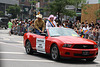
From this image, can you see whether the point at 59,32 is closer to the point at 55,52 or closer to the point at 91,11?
the point at 55,52

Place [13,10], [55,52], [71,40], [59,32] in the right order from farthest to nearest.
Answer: [13,10] → [59,32] → [55,52] → [71,40]

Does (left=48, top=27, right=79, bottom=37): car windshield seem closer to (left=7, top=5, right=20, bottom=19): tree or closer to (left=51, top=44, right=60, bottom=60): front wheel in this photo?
(left=51, top=44, right=60, bottom=60): front wheel

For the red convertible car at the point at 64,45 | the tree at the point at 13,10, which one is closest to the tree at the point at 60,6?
the red convertible car at the point at 64,45

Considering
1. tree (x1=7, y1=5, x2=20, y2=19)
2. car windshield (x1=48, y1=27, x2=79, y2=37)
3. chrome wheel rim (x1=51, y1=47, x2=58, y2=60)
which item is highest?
tree (x1=7, y1=5, x2=20, y2=19)

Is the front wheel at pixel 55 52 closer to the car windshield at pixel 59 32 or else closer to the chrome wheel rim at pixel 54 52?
the chrome wheel rim at pixel 54 52

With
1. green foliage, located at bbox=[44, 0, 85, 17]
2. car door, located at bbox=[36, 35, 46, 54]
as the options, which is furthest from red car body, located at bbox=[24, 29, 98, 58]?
green foliage, located at bbox=[44, 0, 85, 17]

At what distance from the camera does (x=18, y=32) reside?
3158 cm

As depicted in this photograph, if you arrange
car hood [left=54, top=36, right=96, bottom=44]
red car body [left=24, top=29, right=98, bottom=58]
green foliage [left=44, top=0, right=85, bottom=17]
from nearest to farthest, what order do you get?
red car body [left=24, top=29, right=98, bottom=58]
car hood [left=54, top=36, right=96, bottom=44]
green foliage [left=44, top=0, right=85, bottom=17]

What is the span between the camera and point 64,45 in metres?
9.95

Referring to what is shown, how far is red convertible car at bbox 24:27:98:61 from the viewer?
9.91 meters

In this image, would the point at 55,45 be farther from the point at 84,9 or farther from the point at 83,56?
the point at 84,9

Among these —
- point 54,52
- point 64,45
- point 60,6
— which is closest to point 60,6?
point 60,6

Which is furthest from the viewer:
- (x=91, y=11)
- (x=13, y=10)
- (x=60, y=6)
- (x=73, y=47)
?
(x=13, y=10)

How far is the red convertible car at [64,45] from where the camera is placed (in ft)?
32.5
